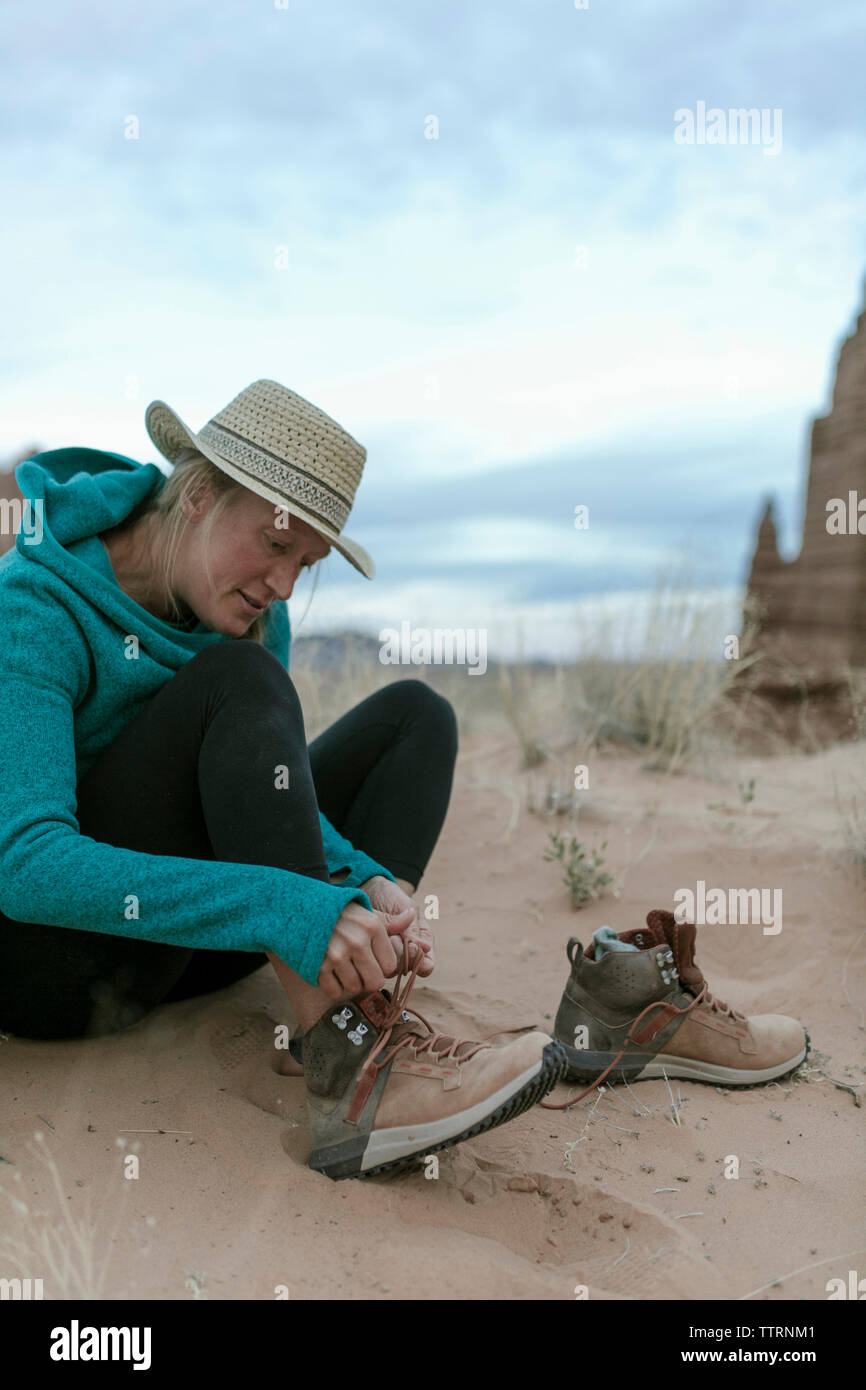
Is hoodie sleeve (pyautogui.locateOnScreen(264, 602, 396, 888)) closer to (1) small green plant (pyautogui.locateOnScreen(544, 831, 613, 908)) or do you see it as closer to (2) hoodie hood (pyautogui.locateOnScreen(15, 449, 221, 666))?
(2) hoodie hood (pyautogui.locateOnScreen(15, 449, 221, 666))

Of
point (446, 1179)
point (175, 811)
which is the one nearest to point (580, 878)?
point (446, 1179)

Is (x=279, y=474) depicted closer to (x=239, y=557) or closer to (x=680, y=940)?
(x=239, y=557)

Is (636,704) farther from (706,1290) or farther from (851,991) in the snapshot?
(706,1290)

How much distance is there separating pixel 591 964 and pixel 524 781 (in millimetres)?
2490

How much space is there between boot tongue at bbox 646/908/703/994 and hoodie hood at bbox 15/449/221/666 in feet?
3.62

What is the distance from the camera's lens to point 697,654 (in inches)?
198

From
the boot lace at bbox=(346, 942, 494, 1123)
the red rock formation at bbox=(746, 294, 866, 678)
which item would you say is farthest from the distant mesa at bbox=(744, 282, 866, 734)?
the boot lace at bbox=(346, 942, 494, 1123)

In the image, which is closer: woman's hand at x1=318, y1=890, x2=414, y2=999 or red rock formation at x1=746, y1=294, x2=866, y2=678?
woman's hand at x1=318, y1=890, x2=414, y2=999

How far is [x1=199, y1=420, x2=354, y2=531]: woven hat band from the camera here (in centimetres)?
185

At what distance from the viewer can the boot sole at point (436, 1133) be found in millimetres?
1586

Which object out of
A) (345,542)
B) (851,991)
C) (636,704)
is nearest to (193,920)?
(345,542)

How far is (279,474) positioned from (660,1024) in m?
1.35

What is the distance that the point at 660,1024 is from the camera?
6.81 feet

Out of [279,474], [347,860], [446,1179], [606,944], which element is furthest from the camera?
[606,944]
